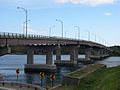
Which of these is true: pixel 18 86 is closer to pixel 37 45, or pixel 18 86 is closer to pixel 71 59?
pixel 37 45

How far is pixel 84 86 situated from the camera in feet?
158

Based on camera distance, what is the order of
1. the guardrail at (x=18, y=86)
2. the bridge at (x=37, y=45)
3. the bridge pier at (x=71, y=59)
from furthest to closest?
the bridge pier at (x=71, y=59) < the bridge at (x=37, y=45) < the guardrail at (x=18, y=86)

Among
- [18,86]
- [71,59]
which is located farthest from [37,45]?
[18,86]

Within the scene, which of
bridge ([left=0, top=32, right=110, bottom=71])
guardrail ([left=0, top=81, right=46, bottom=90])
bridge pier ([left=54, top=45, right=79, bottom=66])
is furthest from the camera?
bridge pier ([left=54, top=45, right=79, bottom=66])

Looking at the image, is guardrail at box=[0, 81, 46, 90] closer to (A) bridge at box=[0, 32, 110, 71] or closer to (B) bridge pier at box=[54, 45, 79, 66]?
(A) bridge at box=[0, 32, 110, 71]

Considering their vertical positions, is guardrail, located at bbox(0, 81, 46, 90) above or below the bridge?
below

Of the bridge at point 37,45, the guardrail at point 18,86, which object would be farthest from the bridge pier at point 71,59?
the guardrail at point 18,86

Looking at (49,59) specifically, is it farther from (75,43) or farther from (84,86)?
(84,86)

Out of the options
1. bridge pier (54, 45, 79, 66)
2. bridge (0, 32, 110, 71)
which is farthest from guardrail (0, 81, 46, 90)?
bridge pier (54, 45, 79, 66)

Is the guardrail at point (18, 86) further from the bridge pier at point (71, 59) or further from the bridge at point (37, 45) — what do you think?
the bridge pier at point (71, 59)

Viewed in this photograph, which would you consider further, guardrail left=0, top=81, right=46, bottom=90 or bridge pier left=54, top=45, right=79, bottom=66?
bridge pier left=54, top=45, right=79, bottom=66

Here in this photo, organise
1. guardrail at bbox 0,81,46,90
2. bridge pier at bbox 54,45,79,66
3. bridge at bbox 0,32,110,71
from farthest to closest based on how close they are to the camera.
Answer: bridge pier at bbox 54,45,79,66, bridge at bbox 0,32,110,71, guardrail at bbox 0,81,46,90

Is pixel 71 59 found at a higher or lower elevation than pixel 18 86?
higher

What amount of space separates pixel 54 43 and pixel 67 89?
84.3 m
